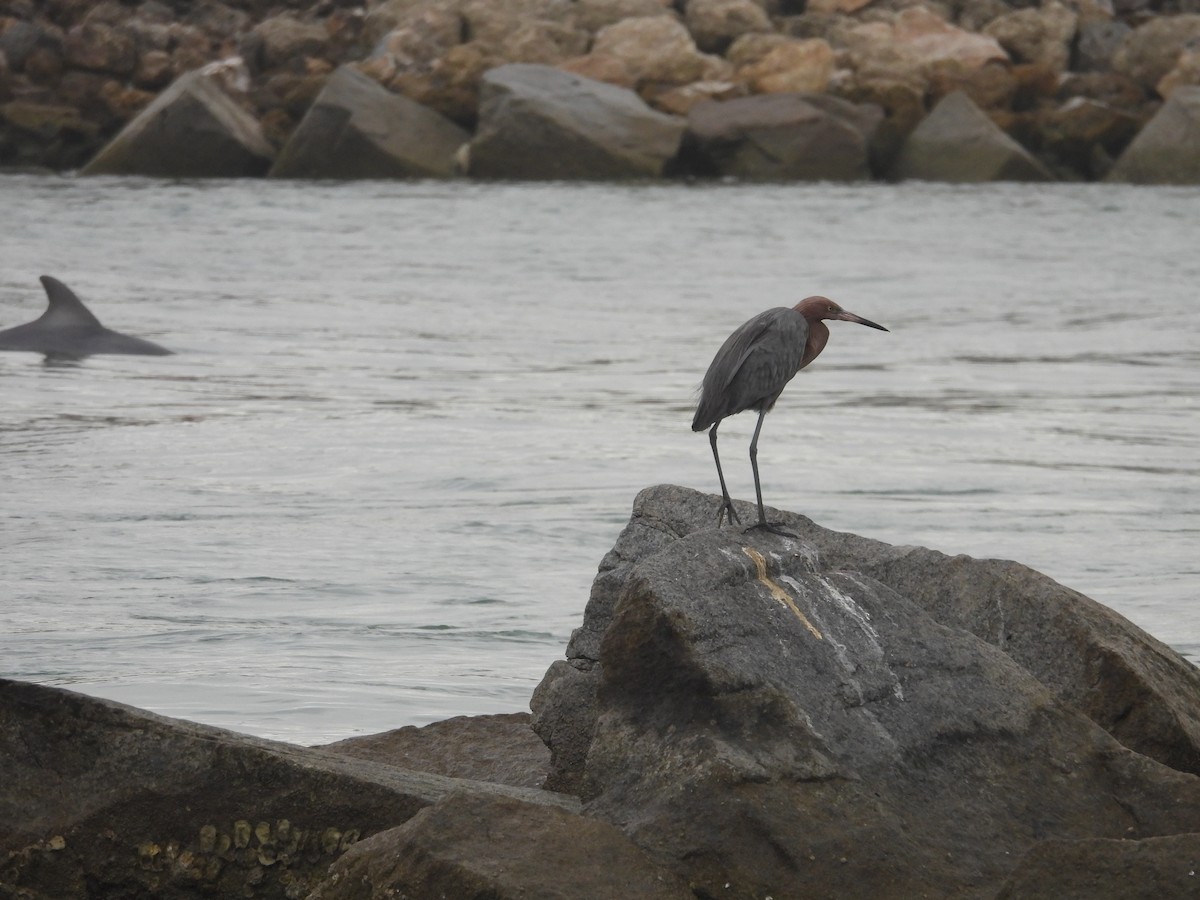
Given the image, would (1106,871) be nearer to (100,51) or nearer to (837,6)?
(837,6)

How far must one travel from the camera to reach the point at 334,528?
830 centimetres

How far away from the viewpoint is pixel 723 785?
12.2ft

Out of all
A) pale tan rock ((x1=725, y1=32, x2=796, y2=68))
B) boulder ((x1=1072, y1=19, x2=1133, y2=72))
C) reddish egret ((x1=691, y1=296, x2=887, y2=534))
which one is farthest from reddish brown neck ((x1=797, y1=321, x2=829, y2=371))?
boulder ((x1=1072, y1=19, x2=1133, y2=72))

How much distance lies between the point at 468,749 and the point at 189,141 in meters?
27.3

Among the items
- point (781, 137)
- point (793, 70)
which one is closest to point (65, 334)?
point (781, 137)

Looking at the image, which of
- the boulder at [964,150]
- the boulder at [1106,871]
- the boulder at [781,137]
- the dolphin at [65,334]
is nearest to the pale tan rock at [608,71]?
the boulder at [781,137]

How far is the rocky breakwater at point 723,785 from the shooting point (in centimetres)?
361

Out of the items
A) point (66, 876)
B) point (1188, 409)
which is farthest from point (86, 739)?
point (1188, 409)

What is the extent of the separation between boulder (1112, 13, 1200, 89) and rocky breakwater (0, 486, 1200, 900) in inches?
1294

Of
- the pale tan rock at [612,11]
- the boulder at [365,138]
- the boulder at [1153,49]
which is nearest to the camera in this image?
the boulder at [365,138]

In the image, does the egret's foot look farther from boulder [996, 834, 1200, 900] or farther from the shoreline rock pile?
the shoreline rock pile

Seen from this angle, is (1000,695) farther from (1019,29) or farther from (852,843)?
(1019,29)

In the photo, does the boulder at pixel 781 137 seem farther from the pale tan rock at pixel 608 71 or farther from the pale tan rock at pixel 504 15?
the pale tan rock at pixel 504 15

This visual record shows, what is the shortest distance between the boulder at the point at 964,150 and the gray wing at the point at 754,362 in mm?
27404
